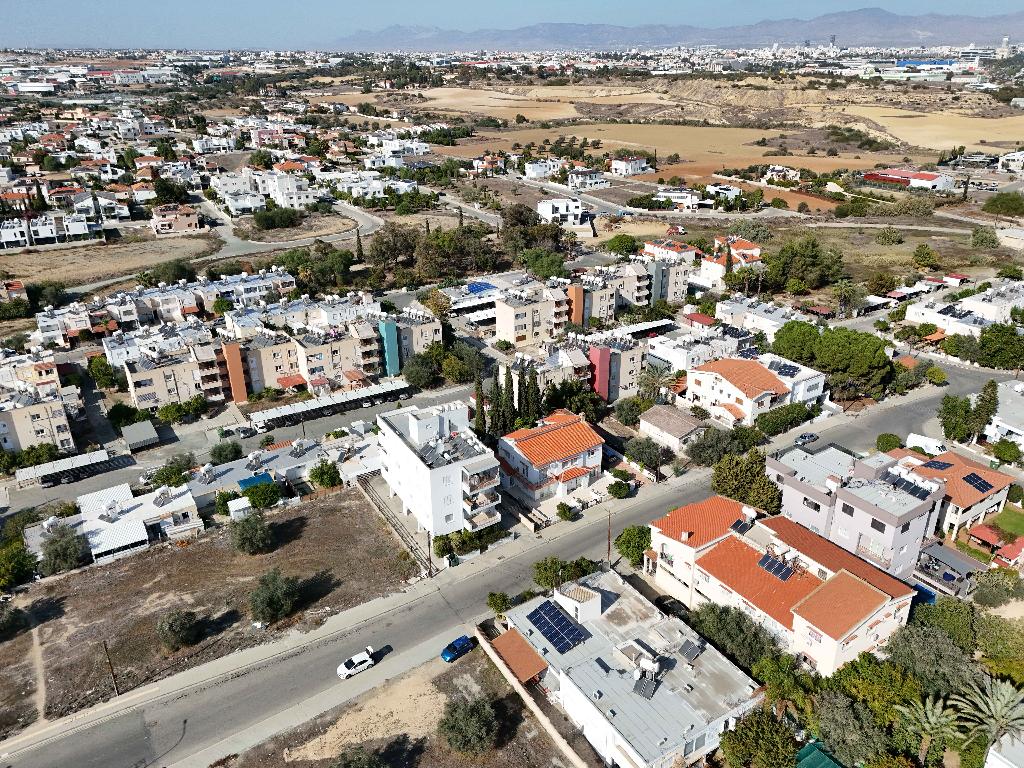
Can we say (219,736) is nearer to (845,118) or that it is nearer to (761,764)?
(761,764)

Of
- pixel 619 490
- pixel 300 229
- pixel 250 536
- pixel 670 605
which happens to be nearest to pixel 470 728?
pixel 670 605

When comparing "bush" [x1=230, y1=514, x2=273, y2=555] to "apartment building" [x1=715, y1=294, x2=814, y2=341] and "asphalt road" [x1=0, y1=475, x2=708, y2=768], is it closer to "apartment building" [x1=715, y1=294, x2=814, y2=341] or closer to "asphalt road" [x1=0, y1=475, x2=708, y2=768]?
"asphalt road" [x1=0, y1=475, x2=708, y2=768]

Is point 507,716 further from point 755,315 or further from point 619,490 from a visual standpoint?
point 755,315

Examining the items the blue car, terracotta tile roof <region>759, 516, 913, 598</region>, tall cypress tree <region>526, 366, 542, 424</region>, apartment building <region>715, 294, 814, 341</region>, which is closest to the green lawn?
terracotta tile roof <region>759, 516, 913, 598</region>

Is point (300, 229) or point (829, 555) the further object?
point (300, 229)

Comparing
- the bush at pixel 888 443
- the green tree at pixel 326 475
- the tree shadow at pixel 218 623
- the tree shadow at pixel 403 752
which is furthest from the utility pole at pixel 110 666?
the bush at pixel 888 443
